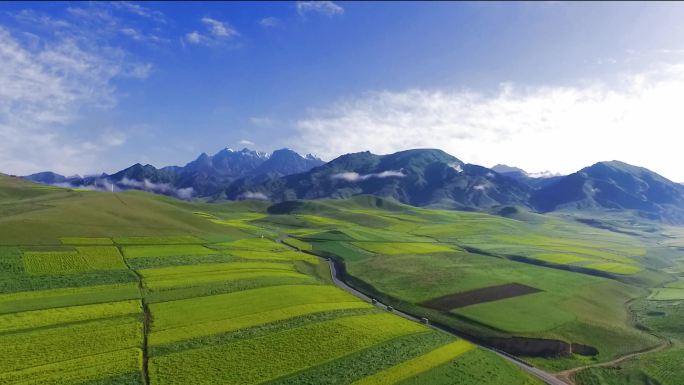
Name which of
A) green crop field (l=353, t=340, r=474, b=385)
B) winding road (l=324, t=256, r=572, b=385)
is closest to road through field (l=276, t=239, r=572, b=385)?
winding road (l=324, t=256, r=572, b=385)

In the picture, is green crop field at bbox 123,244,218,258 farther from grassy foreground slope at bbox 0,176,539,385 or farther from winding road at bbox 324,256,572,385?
winding road at bbox 324,256,572,385

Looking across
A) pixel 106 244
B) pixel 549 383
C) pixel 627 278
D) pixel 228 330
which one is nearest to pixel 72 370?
pixel 228 330

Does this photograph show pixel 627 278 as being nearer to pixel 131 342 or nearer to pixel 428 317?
pixel 428 317

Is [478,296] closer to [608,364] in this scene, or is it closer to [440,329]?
[440,329]

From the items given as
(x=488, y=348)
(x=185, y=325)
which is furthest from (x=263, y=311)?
(x=488, y=348)

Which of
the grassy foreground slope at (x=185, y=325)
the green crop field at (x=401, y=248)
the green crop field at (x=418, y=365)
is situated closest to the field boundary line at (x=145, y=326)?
the grassy foreground slope at (x=185, y=325)

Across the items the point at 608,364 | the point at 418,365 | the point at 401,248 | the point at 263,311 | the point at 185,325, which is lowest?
the point at 608,364
